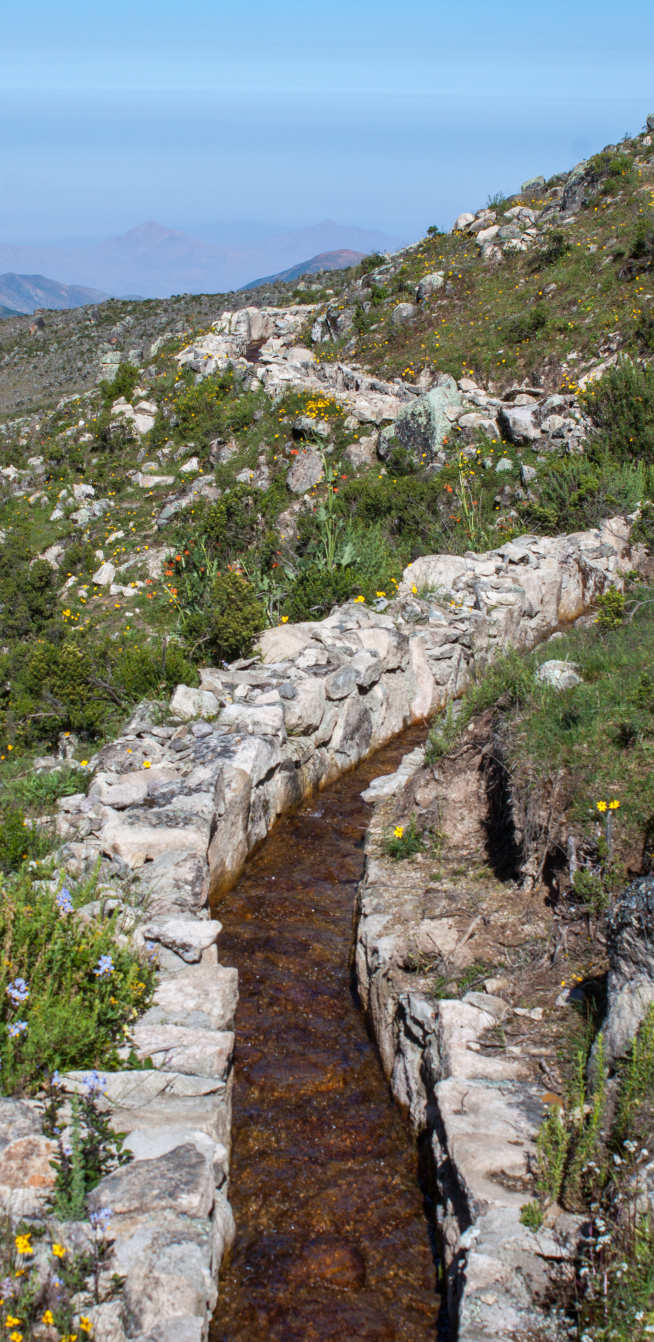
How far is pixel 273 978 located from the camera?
21.4ft

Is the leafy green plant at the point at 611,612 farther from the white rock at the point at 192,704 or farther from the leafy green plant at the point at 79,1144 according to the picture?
the leafy green plant at the point at 79,1144

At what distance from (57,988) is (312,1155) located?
1.68 metres

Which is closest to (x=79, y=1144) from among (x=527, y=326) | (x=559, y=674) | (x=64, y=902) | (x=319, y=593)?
(x=64, y=902)

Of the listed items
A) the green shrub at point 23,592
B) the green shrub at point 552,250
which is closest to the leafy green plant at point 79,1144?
the green shrub at point 23,592

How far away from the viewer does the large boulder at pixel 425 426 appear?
1709 cm

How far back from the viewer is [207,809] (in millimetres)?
7254

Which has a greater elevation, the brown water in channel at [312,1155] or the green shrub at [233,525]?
the green shrub at [233,525]

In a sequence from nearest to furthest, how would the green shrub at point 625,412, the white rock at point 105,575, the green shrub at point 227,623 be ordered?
1. the green shrub at point 227,623
2. the green shrub at point 625,412
3. the white rock at point 105,575

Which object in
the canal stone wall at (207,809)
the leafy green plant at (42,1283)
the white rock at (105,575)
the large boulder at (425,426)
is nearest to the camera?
the leafy green plant at (42,1283)

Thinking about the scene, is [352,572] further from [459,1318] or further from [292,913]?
[459,1318]

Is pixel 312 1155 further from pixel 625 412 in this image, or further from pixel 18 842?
pixel 625 412

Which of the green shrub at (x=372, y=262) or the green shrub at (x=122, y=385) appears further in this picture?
the green shrub at (x=372, y=262)

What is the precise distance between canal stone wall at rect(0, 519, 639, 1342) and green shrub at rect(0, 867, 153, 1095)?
16 cm

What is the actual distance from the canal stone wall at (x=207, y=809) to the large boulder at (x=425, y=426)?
13.0 feet
